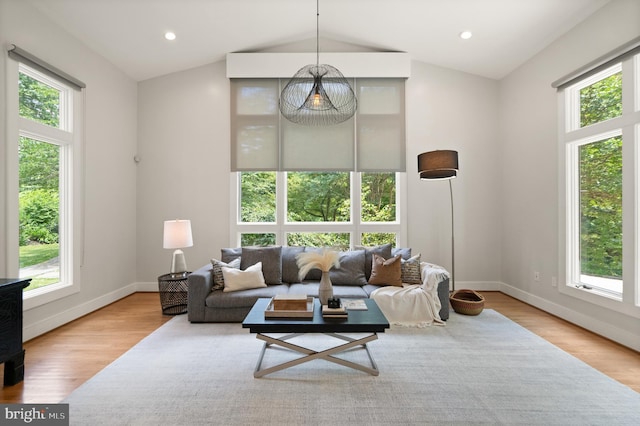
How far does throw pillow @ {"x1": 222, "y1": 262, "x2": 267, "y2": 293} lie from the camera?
145 inches

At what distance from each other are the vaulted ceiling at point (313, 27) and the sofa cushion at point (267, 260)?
9.48 ft

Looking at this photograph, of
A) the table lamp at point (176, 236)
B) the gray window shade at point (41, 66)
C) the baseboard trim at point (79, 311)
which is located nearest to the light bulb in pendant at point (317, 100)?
the table lamp at point (176, 236)

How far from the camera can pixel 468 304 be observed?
12.5 feet

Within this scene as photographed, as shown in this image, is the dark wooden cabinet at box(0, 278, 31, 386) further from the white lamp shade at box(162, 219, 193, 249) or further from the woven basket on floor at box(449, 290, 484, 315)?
the woven basket on floor at box(449, 290, 484, 315)

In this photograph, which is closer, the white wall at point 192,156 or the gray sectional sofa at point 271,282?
the gray sectional sofa at point 271,282

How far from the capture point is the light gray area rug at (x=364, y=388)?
1956mm

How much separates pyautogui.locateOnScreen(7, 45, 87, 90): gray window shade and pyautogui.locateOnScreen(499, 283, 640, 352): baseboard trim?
6.07 m

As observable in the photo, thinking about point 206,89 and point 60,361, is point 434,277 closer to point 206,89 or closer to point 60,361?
point 60,361

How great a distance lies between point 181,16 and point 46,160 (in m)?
2.21

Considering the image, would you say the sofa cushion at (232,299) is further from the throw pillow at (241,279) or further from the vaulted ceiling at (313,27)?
the vaulted ceiling at (313,27)

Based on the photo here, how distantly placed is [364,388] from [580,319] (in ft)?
9.06

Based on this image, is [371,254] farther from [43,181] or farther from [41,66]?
[41,66]

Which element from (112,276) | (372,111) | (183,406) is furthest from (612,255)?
(112,276)

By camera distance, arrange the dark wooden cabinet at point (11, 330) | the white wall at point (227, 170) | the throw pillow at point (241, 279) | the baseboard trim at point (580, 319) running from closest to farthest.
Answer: the dark wooden cabinet at point (11, 330)
the baseboard trim at point (580, 319)
the throw pillow at point (241, 279)
the white wall at point (227, 170)
